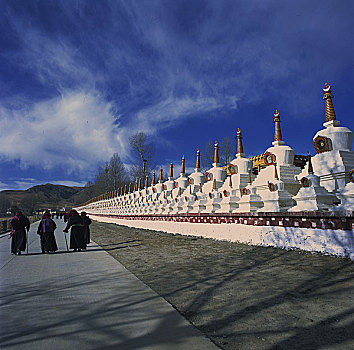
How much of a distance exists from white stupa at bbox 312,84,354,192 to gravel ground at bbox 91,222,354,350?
2.82 meters

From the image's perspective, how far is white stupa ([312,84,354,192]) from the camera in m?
8.73

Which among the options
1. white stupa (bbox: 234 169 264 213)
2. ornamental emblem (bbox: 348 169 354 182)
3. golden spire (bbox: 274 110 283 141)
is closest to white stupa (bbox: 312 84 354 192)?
ornamental emblem (bbox: 348 169 354 182)

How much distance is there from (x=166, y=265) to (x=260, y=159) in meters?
11.5

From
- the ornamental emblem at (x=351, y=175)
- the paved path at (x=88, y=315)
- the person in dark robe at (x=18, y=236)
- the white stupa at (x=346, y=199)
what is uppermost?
the ornamental emblem at (x=351, y=175)

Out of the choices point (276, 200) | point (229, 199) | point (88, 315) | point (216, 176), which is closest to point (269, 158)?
point (229, 199)

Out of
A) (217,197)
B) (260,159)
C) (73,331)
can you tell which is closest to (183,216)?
(217,197)

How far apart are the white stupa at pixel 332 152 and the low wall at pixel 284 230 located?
1747mm

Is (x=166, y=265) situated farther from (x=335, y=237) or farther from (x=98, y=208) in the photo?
(x=98, y=208)

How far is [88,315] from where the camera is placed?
3.88 metres

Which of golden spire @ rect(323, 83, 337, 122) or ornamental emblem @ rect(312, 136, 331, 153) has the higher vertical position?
golden spire @ rect(323, 83, 337, 122)

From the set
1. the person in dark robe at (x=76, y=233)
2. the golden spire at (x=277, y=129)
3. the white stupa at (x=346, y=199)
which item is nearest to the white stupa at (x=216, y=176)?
the golden spire at (x=277, y=129)

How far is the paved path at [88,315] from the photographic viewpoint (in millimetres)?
3107

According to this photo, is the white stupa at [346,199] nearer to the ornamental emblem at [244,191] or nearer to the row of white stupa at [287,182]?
the row of white stupa at [287,182]

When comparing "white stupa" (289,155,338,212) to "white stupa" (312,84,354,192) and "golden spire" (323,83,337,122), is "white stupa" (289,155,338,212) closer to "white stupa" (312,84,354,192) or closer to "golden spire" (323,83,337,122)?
"white stupa" (312,84,354,192)
